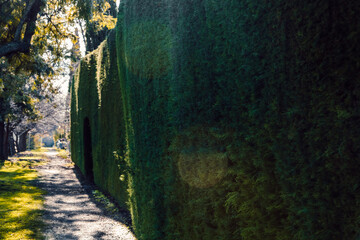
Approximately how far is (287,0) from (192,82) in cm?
139

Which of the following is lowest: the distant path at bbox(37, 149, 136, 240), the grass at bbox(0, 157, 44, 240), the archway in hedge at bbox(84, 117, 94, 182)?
the distant path at bbox(37, 149, 136, 240)

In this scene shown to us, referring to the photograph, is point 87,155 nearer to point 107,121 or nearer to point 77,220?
point 107,121

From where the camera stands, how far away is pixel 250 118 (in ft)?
7.61

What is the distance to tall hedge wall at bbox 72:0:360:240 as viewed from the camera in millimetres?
1630

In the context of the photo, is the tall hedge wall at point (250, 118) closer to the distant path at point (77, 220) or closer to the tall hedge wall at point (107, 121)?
the distant path at point (77, 220)

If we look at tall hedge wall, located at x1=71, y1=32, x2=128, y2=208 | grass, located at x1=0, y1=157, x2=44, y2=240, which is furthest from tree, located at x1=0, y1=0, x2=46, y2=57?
grass, located at x1=0, y1=157, x2=44, y2=240

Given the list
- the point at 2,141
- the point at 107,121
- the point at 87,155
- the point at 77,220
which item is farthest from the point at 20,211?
the point at 2,141

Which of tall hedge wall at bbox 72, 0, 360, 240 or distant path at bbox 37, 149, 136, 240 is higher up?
tall hedge wall at bbox 72, 0, 360, 240

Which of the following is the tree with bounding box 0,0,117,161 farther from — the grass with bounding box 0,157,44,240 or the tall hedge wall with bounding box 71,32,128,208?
the grass with bounding box 0,157,44,240

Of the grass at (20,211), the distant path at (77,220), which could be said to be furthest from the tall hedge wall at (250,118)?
the grass at (20,211)

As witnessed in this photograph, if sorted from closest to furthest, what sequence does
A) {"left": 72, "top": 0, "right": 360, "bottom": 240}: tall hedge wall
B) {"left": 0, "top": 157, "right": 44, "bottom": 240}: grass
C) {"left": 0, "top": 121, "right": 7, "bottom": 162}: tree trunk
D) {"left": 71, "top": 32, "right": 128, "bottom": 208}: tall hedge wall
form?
{"left": 72, "top": 0, "right": 360, "bottom": 240}: tall hedge wall → {"left": 0, "top": 157, "right": 44, "bottom": 240}: grass → {"left": 71, "top": 32, "right": 128, "bottom": 208}: tall hedge wall → {"left": 0, "top": 121, "right": 7, "bottom": 162}: tree trunk

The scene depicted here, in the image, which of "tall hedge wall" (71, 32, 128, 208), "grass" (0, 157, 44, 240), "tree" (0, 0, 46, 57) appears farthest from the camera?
"tree" (0, 0, 46, 57)

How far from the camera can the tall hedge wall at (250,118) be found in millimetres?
1630

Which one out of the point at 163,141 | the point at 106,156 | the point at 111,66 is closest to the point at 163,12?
the point at 163,141
